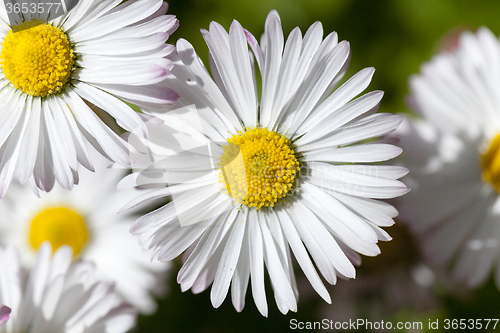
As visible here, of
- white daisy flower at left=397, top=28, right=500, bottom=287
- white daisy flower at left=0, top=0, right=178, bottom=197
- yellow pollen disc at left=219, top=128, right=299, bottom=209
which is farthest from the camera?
white daisy flower at left=397, top=28, right=500, bottom=287

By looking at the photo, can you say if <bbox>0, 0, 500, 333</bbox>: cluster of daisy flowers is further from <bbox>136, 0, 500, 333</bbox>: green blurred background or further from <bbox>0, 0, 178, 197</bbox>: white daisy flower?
<bbox>136, 0, 500, 333</bbox>: green blurred background

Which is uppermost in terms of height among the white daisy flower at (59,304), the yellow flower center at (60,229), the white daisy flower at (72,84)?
the white daisy flower at (72,84)

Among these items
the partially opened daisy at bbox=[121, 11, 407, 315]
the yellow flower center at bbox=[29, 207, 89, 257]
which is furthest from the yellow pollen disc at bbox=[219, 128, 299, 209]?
the yellow flower center at bbox=[29, 207, 89, 257]

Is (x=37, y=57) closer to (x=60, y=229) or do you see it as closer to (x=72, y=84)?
(x=72, y=84)

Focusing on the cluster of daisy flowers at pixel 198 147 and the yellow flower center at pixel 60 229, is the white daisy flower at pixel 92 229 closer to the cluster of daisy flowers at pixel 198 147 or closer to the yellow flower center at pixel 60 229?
the yellow flower center at pixel 60 229

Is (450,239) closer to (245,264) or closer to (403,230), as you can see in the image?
(403,230)

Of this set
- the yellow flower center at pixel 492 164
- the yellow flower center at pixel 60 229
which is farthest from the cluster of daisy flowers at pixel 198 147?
the yellow flower center at pixel 492 164

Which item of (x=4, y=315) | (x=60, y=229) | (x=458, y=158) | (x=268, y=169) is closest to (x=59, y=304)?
(x=4, y=315)
